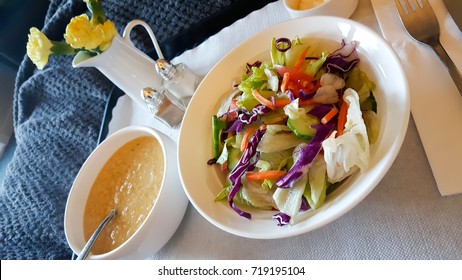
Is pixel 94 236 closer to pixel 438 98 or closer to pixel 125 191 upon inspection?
pixel 125 191

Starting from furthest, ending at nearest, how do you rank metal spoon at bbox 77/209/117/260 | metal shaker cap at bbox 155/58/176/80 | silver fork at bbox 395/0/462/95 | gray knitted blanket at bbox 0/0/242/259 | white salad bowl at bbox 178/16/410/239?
gray knitted blanket at bbox 0/0/242/259
metal shaker cap at bbox 155/58/176/80
metal spoon at bbox 77/209/117/260
silver fork at bbox 395/0/462/95
white salad bowl at bbox 178/16/410/239

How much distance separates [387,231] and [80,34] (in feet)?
2.12

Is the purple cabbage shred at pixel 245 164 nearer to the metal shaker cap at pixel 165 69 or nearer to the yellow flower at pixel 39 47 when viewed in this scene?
the metal shaker cap at pixel 165 69

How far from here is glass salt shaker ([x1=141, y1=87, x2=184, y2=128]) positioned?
875 millimetres

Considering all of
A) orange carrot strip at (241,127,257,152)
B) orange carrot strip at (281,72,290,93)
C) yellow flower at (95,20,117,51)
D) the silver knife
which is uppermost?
yellow flower at (95,20,117,51)

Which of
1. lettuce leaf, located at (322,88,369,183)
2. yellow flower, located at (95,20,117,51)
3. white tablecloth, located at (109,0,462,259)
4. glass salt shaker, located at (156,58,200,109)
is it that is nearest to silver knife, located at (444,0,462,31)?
white tablecloth, located at (109,0,462,259)

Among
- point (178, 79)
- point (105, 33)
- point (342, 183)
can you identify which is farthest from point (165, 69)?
point (342, 183)

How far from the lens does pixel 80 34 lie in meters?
0.77

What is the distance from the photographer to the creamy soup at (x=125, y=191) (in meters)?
0.78

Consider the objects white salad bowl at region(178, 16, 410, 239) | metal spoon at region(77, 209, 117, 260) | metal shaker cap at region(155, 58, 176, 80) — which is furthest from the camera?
metal shaker cap at region(155, 58, 176, 80)

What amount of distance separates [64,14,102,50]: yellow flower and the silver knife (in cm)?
64

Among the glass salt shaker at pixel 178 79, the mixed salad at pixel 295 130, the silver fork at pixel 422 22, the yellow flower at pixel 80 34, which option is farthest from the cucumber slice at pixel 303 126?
the yellow flower at pixel 80 34

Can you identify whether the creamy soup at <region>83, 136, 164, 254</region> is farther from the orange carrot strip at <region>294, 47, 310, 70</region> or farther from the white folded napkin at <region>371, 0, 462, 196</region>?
the white folded napkin at <region>371, 0, 462, 196</region>

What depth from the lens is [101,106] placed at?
117 cm
